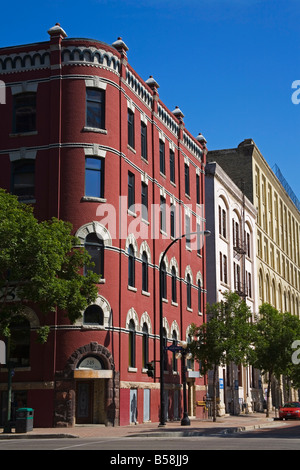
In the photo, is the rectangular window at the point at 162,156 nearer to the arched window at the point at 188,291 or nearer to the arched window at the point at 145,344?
the arched window at the point at 188,291

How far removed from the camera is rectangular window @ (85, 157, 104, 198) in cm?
3791

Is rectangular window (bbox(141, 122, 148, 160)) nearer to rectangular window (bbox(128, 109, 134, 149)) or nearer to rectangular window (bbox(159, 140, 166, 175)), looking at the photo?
rectangular window (bbox(128, 109, 134, 149))

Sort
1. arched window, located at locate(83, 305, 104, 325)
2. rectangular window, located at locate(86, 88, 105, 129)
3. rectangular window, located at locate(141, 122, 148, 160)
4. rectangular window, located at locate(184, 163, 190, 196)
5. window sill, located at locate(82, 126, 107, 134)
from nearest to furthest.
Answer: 1. arched window, located at locate(83, 305, 104, 325)
2. window sill, located at locate(82, 126, 107, 134)
3. rectangular window, located at locate(86, 88, 105, 129)
4. rectangular window, located at locate(141, 122, 148, 160)
5. rectangular window, located at locate(184, 163, 190, 196)

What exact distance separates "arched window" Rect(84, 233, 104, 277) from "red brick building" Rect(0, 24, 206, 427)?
0.19 feet

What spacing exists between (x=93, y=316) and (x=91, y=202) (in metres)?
5.86

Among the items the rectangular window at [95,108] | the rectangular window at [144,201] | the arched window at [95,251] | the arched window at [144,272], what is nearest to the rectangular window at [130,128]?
the rectangular window at [144,201]

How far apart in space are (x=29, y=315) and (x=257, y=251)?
40452 millimetres

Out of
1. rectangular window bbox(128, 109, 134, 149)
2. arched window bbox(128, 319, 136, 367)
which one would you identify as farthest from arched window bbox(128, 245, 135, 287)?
rectangular window bbox(128, 109, 134, 149)

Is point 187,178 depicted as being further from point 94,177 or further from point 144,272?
point 94,177

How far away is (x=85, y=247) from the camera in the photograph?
36875 millimetres

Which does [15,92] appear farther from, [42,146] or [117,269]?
[117,269]

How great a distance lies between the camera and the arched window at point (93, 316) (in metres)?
36.6
